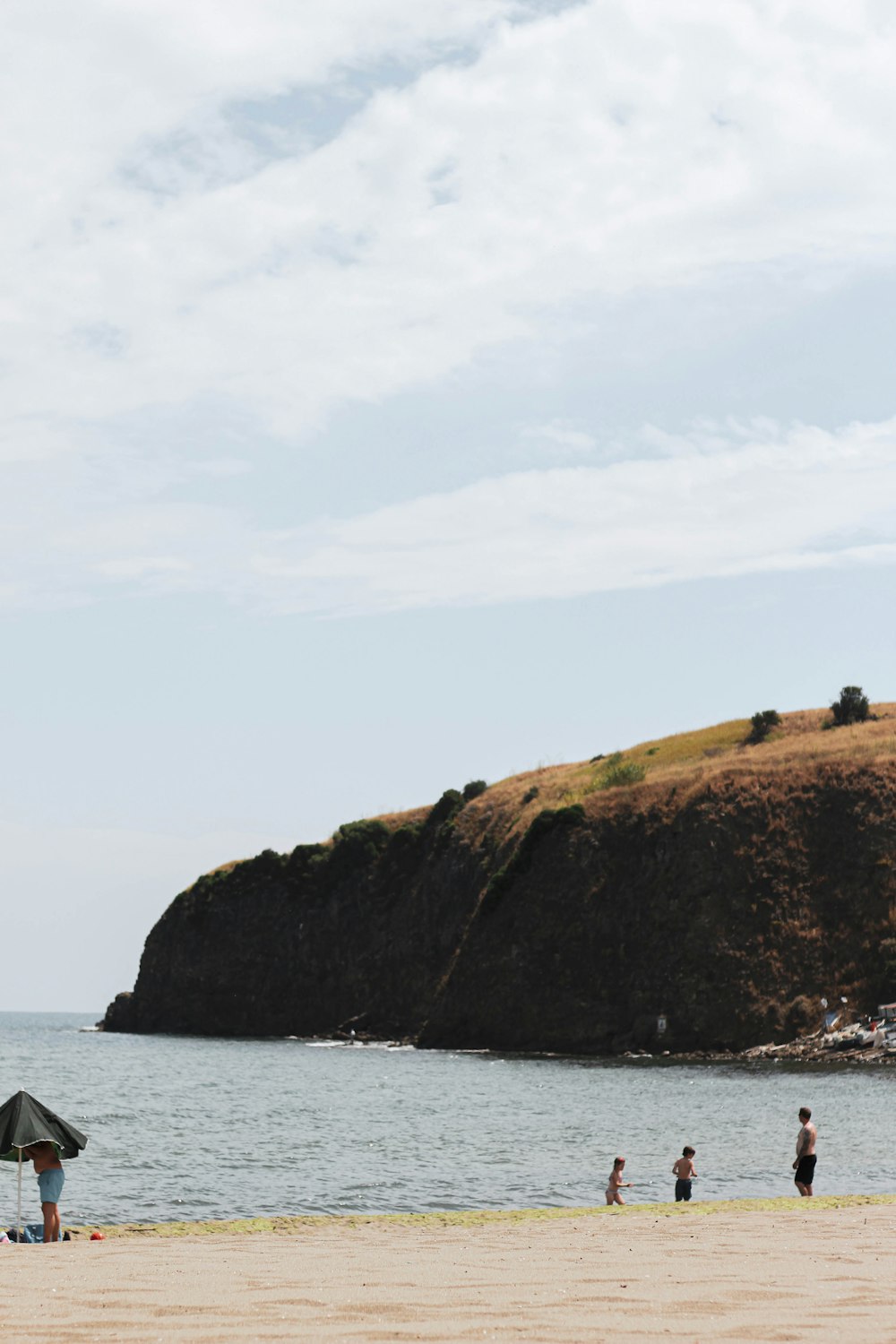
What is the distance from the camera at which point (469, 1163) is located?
122ft

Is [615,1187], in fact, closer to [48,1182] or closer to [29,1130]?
[48,1182]

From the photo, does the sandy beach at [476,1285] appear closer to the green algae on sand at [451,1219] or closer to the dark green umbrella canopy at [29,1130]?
the green algae on sand at [451,1219]

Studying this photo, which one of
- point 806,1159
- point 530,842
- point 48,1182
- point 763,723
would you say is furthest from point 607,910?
point 48,1182

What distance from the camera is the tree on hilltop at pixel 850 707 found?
5020 inches

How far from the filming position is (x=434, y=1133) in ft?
147

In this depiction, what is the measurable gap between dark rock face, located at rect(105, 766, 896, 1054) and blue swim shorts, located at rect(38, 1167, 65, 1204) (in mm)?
73016

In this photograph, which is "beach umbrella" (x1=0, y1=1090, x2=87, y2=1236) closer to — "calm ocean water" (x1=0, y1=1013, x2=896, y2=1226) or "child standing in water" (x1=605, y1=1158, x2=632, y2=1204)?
"calm ocean water" (x1=0, y1=1013, x2=896, y2=1226)

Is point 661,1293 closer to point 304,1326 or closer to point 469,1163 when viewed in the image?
point 304,1326

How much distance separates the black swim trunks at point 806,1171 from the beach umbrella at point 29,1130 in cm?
1390

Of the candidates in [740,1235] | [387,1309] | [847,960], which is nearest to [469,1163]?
[740,1235]

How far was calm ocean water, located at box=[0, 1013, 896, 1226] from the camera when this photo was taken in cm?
3150

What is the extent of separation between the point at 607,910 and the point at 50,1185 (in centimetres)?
8597

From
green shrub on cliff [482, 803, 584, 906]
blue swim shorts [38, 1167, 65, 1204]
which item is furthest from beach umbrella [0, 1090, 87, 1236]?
green shrub on cliff [482, 803, 584, 906]

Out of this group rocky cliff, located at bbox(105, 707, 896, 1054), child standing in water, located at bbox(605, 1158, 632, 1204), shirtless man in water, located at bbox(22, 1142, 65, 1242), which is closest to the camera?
shirtless man in water, located at bbox(22, 1142, 65, 1242)
